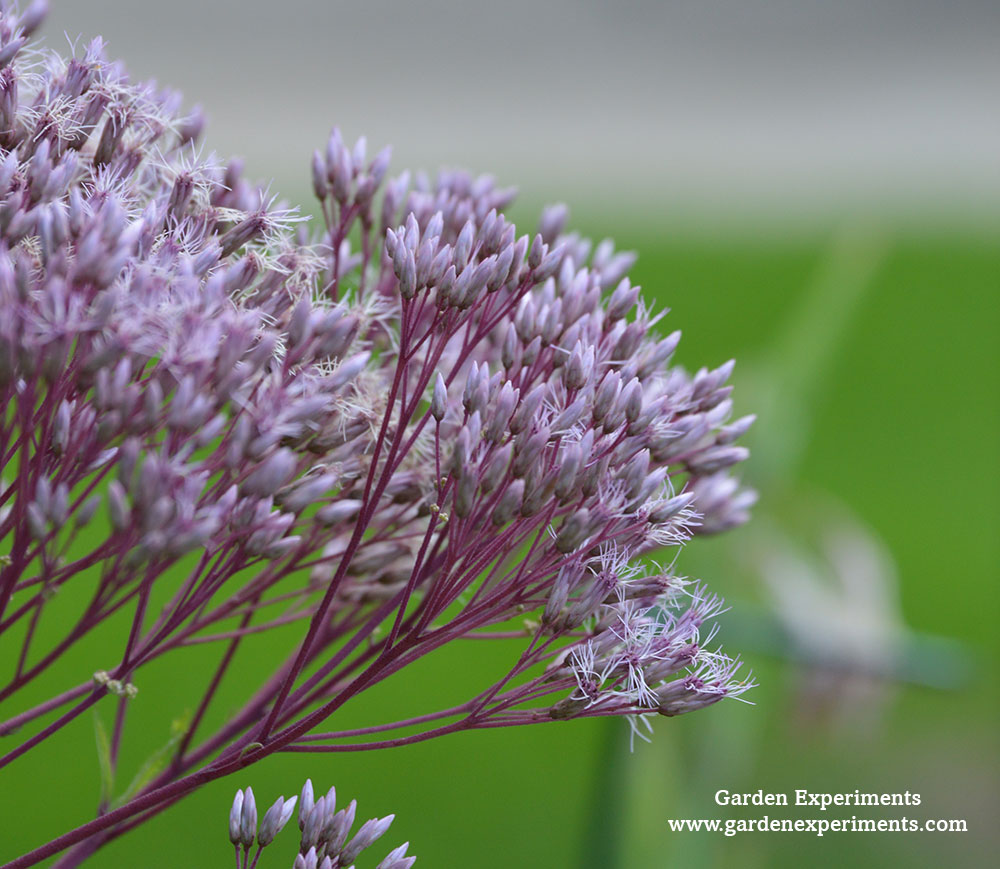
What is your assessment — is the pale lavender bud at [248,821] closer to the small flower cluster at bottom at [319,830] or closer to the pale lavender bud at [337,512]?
the small flower cluster at bottom at [319,830]

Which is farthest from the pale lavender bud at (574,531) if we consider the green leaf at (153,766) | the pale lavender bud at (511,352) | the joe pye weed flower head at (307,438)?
the green leaf at (153,766)

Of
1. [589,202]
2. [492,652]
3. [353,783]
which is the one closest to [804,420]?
[353,783]

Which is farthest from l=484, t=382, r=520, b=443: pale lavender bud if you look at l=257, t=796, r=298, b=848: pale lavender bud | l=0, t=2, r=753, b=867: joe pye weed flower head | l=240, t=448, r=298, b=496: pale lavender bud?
l=257, t=796, r=298, b=848: pale lavender bud

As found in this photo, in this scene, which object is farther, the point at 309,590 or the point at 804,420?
the point at 804,420

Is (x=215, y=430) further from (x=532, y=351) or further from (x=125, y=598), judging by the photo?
(x=532, y=351)

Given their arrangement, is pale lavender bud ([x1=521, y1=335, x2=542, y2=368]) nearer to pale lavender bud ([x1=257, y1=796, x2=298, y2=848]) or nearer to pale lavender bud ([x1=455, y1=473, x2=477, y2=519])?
pale lavender bud ([x1=455, y1=473, x2=477, y2=519])
